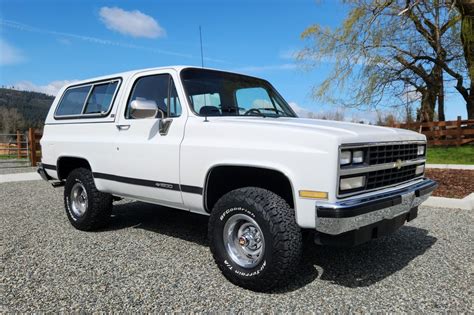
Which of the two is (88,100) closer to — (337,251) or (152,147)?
(152,147)

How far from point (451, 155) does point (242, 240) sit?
15.5 m

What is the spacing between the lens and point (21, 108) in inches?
3713

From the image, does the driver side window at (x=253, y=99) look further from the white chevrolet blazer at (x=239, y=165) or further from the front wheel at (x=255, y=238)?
the front wheel at (x=255, y=238)

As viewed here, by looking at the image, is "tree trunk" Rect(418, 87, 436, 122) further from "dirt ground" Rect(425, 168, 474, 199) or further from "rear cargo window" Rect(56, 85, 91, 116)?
"rear cargo window" Rect(56, 85, 91, 116)

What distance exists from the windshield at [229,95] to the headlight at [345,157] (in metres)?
1.55

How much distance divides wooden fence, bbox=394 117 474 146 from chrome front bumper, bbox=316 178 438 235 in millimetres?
17523

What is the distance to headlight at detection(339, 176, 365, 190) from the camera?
3.16m

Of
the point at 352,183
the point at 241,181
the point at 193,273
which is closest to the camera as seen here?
the point at 352,183

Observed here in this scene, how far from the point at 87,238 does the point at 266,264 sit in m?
2.80

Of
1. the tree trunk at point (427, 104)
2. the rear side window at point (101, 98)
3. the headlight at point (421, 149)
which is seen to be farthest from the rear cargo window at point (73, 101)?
the tree trunk at point (427, 104)

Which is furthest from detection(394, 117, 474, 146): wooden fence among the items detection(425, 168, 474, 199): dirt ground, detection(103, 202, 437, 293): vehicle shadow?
detection(103, 202, 437, 293): vehicle shadow

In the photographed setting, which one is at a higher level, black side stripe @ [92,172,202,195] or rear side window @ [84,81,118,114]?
rear side window @ [84,81,118,114]

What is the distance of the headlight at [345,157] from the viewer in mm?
3130

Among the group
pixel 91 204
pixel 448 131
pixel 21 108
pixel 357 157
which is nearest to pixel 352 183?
pixel 357 157
